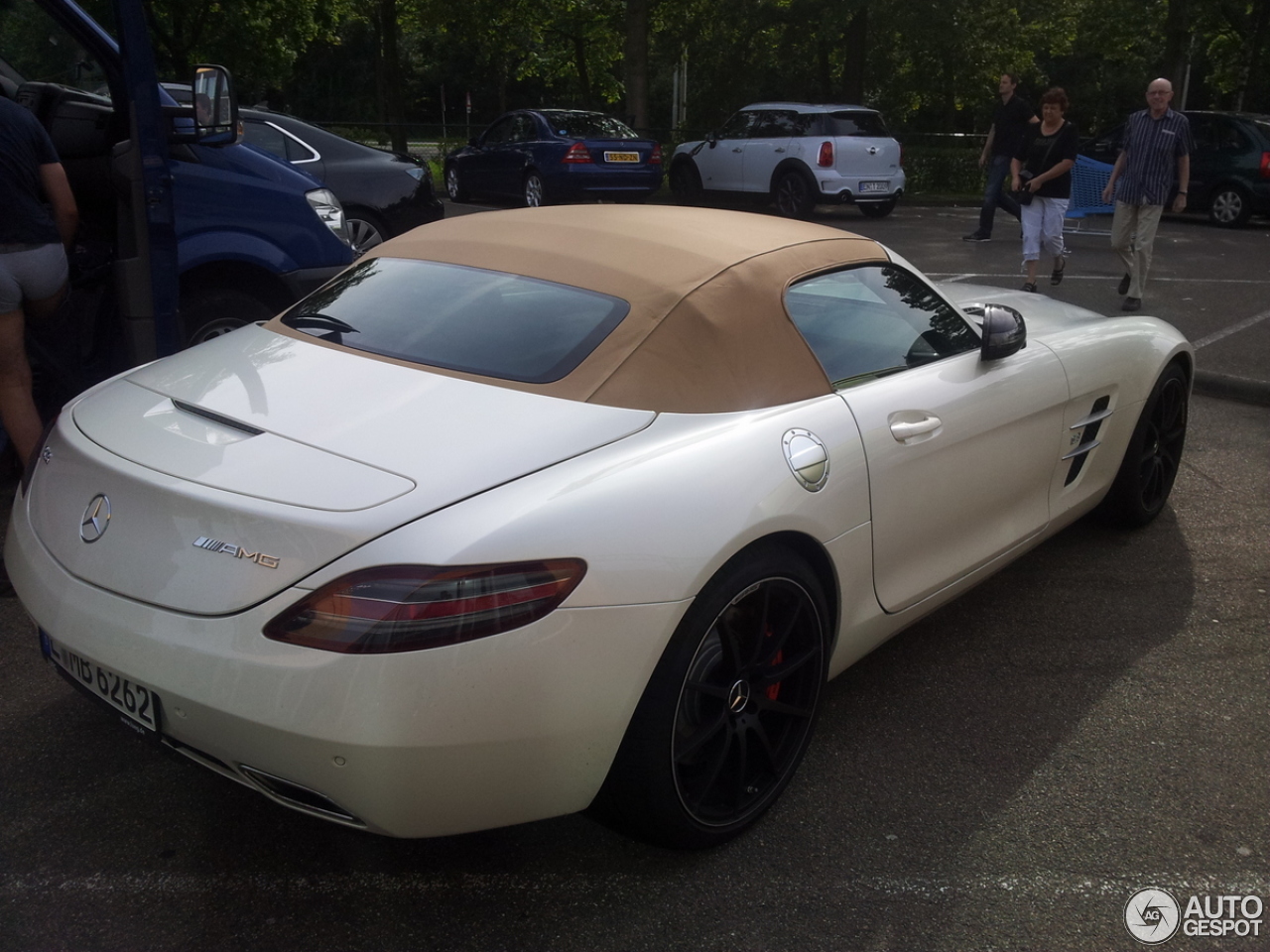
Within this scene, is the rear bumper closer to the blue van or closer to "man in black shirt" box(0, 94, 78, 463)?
"man in black shirt" box(0, 94, 78, 463)

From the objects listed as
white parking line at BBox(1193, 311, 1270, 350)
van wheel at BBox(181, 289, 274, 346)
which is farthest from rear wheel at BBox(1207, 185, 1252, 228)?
van wheel at BBox(181, 289, 274, 346)

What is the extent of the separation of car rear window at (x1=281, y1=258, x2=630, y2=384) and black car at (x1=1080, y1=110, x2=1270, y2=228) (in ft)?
53.5

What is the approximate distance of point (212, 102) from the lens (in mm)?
4934

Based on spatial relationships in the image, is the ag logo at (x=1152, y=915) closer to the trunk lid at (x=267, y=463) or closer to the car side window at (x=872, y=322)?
the car side window at (x=872, y=322)

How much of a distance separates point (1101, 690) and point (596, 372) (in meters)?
1.96

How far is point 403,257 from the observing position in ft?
11.3

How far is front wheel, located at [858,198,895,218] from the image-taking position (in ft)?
58.3

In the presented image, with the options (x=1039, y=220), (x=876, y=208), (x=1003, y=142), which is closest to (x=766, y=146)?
(x=876, y=208)

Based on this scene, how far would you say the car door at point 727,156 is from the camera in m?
18.1

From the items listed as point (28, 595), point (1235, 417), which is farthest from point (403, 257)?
point (1235, 417)

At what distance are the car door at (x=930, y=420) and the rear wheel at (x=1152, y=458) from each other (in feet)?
2.61

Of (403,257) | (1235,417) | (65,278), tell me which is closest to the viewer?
(403,257)

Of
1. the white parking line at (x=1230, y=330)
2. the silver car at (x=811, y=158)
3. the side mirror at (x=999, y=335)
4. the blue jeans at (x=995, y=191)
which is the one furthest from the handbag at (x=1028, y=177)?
the side mirror at (x=999, y=335)

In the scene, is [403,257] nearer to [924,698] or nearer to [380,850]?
[380,850]
